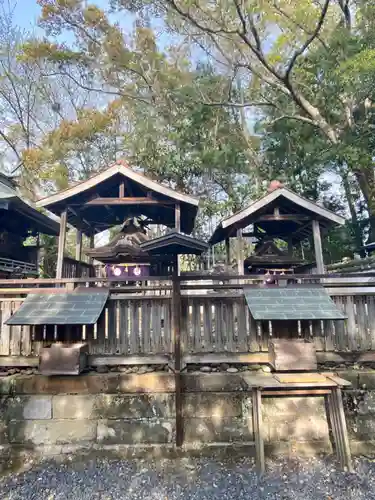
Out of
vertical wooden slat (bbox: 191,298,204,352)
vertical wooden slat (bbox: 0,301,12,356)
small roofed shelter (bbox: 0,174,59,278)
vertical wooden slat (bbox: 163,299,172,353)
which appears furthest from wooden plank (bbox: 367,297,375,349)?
small roofed shelter (bbox: 0,174,59,278)

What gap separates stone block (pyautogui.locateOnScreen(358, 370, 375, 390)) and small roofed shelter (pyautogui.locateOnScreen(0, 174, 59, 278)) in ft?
30.0

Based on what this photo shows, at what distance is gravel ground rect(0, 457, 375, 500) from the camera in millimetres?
4453

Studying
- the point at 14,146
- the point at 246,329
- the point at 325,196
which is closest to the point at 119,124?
the point at 14,146

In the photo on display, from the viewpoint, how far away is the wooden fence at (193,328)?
5461mm

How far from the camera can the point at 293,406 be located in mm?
5371

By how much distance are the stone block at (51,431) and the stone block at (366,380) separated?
4.61 m

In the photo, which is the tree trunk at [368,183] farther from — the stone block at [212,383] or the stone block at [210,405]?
the stone block at [210,405]

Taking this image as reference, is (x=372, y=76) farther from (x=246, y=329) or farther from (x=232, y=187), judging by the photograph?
(x=246, y=329)

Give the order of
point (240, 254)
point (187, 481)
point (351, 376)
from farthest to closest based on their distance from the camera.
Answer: point (240, 254), point (351, 376), point (187, 481)

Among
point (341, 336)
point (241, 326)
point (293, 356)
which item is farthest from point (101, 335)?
point (341, 336)

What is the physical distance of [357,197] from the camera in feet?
51.9

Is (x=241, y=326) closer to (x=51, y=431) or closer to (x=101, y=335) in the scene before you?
(x=101, y=335)

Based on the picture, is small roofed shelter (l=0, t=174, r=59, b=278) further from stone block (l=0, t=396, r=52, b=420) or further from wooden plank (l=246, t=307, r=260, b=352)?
wooden plank (l=246, t=307, r=260, b=352)

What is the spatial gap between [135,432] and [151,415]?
1.25 feet
